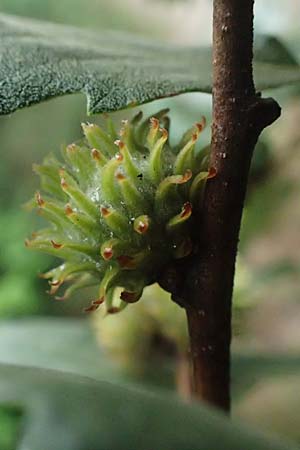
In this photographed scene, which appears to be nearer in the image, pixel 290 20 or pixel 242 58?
pixel 242 58

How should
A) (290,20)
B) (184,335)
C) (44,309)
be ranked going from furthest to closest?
1. (44,309)
2. (290,20)
3. (184,335)

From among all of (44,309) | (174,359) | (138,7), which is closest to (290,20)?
(174,359)

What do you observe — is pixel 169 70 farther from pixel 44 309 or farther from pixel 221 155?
pixel 44 309

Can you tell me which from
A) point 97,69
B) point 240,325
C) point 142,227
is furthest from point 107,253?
point 240,325

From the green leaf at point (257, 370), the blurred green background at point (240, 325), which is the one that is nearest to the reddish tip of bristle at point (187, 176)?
the blurred green background at point (240, 325)

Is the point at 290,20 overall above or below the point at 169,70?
above
